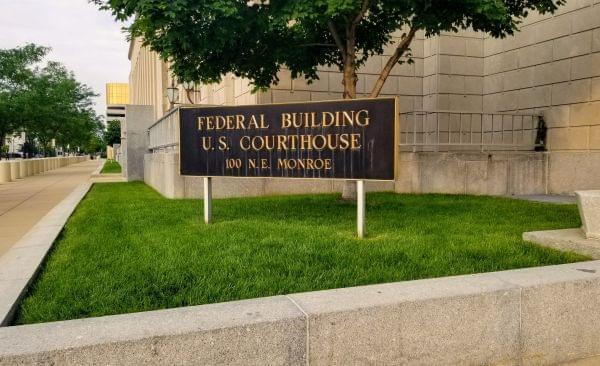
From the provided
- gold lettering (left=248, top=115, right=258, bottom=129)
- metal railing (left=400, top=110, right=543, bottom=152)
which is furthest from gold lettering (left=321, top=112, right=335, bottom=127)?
metal railing (left=400, top=110, right=543, bottom=152)

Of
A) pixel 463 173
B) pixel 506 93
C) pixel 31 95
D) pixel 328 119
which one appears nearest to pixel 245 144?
pixel 328 119

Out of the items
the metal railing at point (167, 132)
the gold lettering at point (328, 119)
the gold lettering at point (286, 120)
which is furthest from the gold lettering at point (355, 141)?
the metal railing at point (167, 132)

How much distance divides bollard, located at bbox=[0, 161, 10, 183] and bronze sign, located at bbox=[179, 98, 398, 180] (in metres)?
18.2

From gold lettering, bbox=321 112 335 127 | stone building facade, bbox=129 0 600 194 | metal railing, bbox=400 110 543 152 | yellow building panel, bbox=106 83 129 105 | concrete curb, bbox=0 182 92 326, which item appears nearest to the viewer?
concrete curb, bbox=0 182 92 326

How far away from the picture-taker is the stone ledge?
5512mm

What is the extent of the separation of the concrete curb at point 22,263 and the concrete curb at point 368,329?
944mm

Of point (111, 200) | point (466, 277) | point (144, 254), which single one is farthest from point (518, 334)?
point (111, 200)

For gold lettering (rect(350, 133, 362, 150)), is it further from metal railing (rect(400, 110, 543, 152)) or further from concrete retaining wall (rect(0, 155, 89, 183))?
concrete retaining wall (rect(0, 155, 89, 183))

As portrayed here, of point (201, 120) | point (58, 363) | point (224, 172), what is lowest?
point (58, 363)

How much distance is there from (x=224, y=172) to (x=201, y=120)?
0.89 metres

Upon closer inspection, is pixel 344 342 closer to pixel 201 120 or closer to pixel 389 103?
pixel 389 103

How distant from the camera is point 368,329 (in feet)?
11.3

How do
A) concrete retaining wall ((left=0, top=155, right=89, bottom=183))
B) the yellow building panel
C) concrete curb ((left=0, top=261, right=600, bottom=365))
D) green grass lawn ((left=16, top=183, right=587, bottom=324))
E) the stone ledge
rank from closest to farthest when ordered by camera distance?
concrete curb ((left=0, top=261, right=600, bottom=365))
green grass lawn ((left=16, top=183, right=587, bottom=324))
the stone ledge
concrete retaining wall ((left=0, top=155, right=89, bottom=183))
the yellow building panel

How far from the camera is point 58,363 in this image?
274cm
